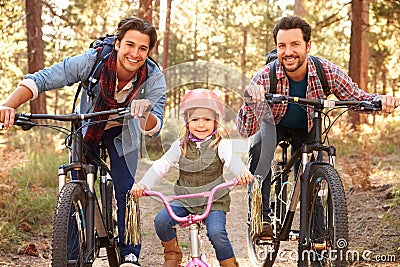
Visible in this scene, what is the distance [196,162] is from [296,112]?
1.05m

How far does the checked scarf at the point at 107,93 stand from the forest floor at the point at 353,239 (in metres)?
0.59

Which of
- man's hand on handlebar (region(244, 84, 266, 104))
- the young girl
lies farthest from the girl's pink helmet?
man's hand on handlebar (region(244, 84, 266, 104))

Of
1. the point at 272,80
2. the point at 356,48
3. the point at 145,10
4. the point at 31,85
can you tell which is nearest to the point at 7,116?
the point at 31,85

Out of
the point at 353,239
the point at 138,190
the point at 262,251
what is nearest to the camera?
the point at 138,190

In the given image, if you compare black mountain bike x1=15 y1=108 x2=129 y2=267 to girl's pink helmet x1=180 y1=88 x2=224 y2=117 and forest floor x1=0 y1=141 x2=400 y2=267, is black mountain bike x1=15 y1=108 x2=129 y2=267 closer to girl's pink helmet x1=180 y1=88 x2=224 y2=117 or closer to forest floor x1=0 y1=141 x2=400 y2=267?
girl's pink helmet x1=180 y1=88 x2=224 y2=117

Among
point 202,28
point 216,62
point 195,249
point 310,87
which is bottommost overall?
point 195,249

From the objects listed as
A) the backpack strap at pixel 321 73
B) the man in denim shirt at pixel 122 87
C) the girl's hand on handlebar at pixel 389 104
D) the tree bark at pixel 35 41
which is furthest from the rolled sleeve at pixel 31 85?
the tree bark at pixel 35 41

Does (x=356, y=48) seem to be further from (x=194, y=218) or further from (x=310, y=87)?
(x=194, y=218)

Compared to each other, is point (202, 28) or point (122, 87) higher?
point (202, 28)

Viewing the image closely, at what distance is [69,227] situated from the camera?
144 inches

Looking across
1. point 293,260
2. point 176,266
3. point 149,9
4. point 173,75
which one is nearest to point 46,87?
point 173,75

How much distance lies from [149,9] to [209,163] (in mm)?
11369

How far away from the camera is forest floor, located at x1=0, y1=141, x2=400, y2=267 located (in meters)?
5.34

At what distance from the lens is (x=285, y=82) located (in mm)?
4648
